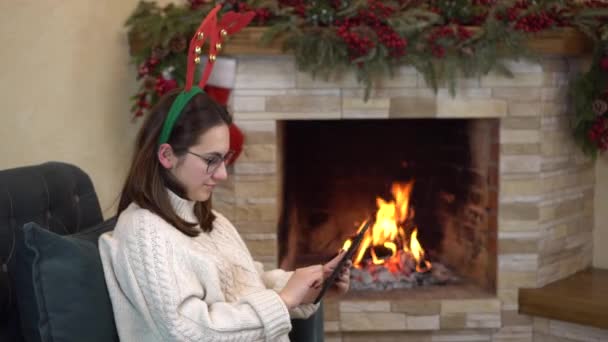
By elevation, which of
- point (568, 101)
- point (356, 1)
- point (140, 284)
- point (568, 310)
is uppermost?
point (356, 1)

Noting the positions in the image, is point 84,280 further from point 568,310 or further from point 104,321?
point 568,310

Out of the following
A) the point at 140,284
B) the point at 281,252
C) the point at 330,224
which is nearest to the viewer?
the point at 140,284

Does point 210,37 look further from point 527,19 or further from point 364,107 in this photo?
point 527,19

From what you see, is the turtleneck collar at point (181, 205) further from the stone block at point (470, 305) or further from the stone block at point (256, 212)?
the stone block at point (470, 305)

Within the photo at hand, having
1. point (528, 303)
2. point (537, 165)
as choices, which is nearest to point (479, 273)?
point (528, 303)

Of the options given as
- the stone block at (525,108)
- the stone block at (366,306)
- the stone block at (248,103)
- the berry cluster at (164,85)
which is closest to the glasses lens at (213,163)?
the berry cluster at (164,85)

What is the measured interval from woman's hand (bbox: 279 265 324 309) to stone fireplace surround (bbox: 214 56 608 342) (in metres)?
1.20

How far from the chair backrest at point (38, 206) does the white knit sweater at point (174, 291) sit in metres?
0.21

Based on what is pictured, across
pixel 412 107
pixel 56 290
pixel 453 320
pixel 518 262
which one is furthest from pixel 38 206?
pixel 518 262

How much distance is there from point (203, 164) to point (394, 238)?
5.60 feet

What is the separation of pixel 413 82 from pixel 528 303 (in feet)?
2.97

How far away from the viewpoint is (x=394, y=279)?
122 inches

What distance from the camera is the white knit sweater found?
150 centimetres

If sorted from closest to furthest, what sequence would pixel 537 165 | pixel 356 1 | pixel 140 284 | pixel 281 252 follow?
pixel 140 284
pixel 356 1
pixel 537 165
pixel 281 252
